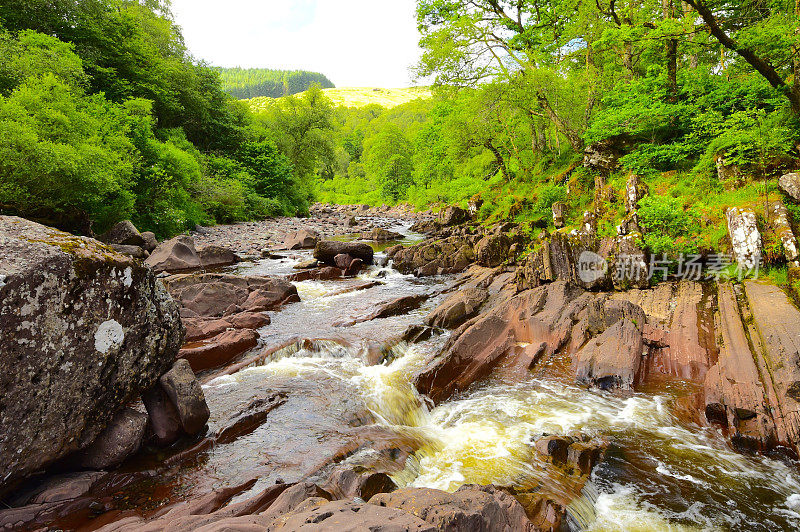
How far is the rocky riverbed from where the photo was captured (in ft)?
14.2

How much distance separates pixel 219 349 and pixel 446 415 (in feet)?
20.6

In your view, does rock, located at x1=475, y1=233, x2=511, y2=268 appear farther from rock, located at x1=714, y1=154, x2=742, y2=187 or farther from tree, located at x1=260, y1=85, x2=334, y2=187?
tree, located at x1=260, y1=85, x2=334, y2=187

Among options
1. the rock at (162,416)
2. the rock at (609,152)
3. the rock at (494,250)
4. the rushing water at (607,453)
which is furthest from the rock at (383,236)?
the rock at (162,416)

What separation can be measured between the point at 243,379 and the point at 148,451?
309 cm

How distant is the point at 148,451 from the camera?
5613 mm

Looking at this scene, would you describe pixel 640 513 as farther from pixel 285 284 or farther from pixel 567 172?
pixel 567 172

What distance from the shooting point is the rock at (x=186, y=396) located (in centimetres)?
594

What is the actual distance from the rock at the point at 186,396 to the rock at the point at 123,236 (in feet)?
55.0

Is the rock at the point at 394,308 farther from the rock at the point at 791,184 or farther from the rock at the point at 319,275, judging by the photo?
the rock at the point at 791,184

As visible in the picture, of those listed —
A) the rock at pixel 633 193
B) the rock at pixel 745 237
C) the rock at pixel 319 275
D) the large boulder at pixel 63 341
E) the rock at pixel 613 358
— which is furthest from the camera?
the rock at pixel 319 275

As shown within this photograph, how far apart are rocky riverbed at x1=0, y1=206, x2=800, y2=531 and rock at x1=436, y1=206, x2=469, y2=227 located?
20187 millimetres

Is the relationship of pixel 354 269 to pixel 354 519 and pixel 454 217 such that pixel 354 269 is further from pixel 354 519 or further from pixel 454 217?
pixel 354 519

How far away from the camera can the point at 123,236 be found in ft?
62.6

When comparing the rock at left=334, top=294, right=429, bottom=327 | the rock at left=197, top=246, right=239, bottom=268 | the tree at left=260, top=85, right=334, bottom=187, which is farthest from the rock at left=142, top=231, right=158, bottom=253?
the tree at left=260, top=85, right=334, bottom=187
